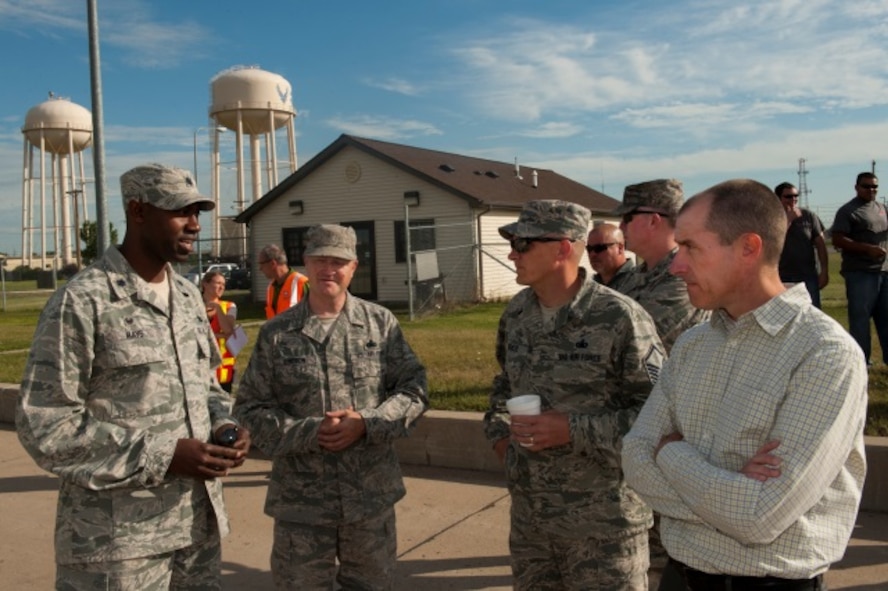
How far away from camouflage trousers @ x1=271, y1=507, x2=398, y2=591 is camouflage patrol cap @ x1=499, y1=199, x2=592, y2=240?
1.39 meters

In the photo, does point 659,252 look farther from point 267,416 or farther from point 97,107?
point 97,107

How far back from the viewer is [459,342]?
39.3ft

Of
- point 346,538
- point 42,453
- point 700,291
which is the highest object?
point 700,291

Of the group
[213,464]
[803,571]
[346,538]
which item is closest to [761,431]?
[803,571]

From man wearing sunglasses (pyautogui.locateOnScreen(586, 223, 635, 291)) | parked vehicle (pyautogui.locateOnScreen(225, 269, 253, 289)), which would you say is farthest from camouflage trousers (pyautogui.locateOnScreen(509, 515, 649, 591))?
parked vehicle (pyautogui.locateOnScreen(225, 269, 253, 289))

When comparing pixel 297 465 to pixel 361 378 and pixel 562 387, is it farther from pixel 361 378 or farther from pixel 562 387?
pixel 562 387

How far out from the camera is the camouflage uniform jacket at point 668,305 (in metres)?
3.54

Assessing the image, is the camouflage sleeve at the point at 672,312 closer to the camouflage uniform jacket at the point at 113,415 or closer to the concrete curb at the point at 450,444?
the camouflage uniform jacket at the point at 113,415

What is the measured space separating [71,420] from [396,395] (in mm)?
1425

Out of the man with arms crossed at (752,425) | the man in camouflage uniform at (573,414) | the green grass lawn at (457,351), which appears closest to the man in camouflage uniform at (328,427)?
the man in camouflage uniform at (573,414)

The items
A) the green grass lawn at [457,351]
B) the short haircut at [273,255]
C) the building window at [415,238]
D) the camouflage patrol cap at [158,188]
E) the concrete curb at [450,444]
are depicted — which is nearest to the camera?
the camouflage patrol cap at [158,188]

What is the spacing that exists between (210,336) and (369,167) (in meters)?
20.1

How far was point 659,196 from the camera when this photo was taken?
144 inches

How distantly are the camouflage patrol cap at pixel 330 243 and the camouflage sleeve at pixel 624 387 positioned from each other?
1.26 metres
